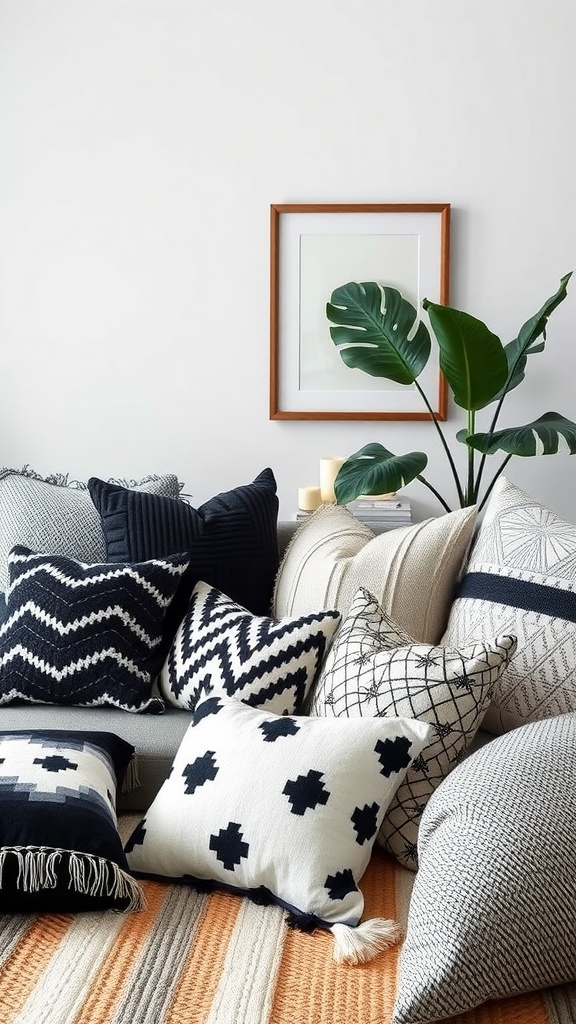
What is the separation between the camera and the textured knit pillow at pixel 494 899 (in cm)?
100

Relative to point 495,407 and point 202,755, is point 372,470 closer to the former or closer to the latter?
point 495,407

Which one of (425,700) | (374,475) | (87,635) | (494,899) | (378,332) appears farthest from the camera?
(378,332)

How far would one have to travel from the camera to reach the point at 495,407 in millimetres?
3248

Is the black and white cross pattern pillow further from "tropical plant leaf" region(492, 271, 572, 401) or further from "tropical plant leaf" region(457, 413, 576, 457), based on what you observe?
"tropical plant leaf" region(492, 271, 572, 401)

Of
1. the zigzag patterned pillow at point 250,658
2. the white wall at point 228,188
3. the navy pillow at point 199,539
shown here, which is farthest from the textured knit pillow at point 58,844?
the white wall at point 228,188

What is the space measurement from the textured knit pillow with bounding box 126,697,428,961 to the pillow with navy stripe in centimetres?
63

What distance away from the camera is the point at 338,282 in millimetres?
3262

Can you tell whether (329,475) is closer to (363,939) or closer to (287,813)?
(287,813)

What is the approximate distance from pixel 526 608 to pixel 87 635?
2.71ft

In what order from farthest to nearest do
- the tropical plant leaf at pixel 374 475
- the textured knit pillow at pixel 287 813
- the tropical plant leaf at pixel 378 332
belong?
1. the tropical plant leaf at pixel 378 332
2. the tropical plant leaf at pixel 374 475
3. the textured knit pillow at pixel 287 813

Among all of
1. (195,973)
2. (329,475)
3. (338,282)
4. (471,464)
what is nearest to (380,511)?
Answer: (329,475)

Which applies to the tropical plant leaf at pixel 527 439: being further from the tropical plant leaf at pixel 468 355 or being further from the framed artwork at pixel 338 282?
the framed artwork at pixel 338 282

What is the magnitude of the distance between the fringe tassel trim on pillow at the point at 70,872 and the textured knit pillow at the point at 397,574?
79cm

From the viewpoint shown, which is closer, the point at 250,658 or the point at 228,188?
the point at 250,658
